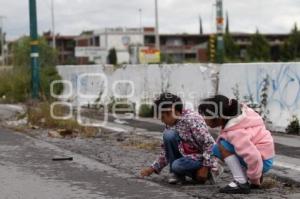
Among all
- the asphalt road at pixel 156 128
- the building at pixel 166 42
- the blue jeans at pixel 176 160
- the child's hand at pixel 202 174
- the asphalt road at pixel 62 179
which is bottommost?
the asphalt road at pixel 62 179

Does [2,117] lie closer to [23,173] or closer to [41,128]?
[41,128]

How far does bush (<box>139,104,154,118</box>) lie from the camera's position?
762 inches

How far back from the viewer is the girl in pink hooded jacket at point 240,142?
25.1 feet

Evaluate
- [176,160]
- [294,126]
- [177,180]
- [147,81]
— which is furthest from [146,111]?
[176,160]

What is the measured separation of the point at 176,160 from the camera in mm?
8469

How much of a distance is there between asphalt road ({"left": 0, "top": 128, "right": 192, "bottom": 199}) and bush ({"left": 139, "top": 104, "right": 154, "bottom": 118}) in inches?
284

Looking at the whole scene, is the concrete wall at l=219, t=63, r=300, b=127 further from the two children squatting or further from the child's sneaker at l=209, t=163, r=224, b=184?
the two children squatting

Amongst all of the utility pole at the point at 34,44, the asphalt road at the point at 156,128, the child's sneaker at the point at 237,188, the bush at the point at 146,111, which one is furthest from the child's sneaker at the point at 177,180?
Result: the utility pole at the point at 34,44

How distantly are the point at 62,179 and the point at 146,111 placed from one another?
409 inches

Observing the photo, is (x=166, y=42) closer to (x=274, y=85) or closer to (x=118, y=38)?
(x=118, y=38)

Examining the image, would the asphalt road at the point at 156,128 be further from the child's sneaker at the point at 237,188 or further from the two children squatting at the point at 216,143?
the child's sneaker at the point at 237,188

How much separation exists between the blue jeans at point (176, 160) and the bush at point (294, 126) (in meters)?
6.13

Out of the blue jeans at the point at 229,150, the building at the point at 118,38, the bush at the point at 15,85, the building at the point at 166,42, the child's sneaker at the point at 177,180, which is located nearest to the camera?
the blue jeans at the point at 229,150

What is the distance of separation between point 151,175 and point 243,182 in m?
1.93
